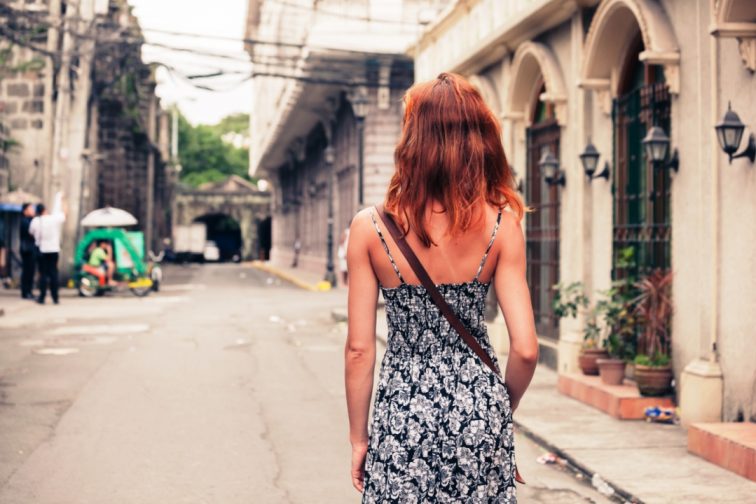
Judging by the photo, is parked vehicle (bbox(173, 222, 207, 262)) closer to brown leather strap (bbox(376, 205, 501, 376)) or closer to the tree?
the tree

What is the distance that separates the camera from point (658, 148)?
29.1ft

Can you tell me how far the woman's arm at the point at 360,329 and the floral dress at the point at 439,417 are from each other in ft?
0.16

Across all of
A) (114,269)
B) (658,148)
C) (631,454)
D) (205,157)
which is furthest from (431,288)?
(205,157)

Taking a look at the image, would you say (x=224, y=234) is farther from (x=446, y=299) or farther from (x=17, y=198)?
(x=446, y=299)

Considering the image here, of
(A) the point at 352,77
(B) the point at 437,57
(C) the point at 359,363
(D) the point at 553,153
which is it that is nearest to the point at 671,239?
(D) the point at 553,153

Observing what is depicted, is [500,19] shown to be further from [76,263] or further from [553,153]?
[76,263]

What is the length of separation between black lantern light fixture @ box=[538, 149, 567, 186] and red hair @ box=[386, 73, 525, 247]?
907 cm

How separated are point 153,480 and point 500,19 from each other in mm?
9008

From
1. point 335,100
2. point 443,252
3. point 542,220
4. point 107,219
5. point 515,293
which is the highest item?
point 335,100

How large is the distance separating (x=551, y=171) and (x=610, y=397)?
356 centimetres

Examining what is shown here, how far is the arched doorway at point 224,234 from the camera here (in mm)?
88312

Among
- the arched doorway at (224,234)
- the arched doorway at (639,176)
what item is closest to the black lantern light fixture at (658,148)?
the arched doorway at (639,176)

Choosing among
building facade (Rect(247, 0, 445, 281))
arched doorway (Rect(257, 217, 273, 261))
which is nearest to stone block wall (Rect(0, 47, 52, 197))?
building facade (Rect(247, 0, 445, 281))

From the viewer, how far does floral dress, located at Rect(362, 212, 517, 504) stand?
9.78 ft
